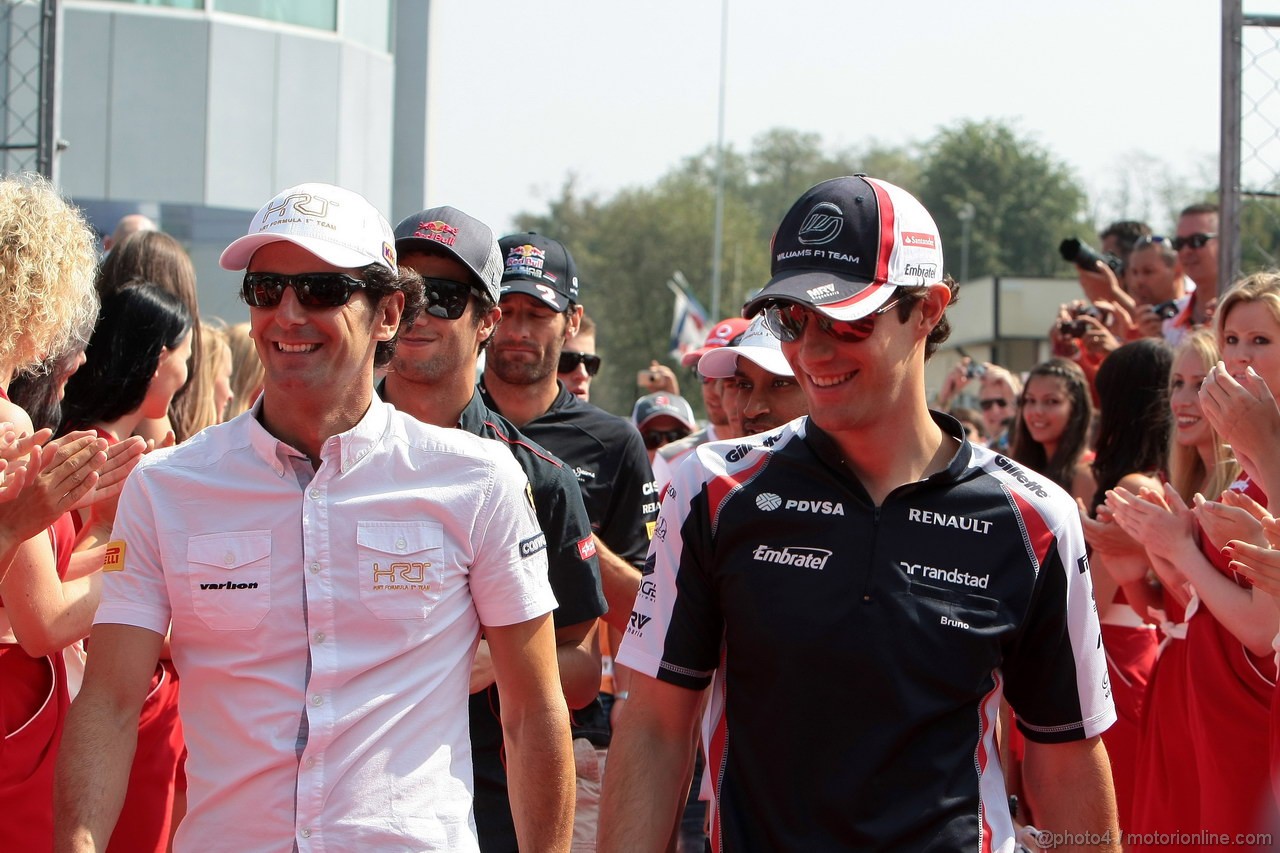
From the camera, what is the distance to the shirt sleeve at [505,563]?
10.1 feet

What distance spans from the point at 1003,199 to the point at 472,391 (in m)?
76.0

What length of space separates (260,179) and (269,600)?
1494 cm

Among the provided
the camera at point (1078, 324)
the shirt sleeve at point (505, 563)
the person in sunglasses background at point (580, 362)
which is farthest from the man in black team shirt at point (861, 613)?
the camera at point (1078, 324)

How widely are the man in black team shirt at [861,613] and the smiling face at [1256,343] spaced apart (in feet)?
8.01

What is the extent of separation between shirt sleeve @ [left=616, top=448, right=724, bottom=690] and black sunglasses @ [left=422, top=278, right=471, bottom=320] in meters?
1.26

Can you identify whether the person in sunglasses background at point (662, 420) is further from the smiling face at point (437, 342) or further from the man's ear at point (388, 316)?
the man's ear at point (388, 316)

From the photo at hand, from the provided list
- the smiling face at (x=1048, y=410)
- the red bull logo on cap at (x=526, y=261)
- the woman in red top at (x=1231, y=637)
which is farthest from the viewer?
the smiling face at (x=1048, y=410)

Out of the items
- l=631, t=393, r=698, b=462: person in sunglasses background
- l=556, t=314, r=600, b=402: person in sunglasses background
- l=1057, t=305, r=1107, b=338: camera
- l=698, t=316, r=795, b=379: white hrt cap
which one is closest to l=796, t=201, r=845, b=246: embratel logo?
l=698, t=316, r=795, b=379: white hrt cap

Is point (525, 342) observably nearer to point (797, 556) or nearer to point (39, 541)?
point (39, 541)

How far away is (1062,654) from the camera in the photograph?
9.39ft

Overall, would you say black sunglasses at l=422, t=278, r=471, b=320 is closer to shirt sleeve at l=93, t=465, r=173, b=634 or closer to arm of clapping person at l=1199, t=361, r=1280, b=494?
shirt sleeve at l=93, t=465, r=173, b=634

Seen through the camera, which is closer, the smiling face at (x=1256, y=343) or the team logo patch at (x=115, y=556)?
the team logo patch at (x=115, y=556)

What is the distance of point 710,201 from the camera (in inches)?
2493

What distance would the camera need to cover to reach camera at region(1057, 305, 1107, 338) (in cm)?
855
